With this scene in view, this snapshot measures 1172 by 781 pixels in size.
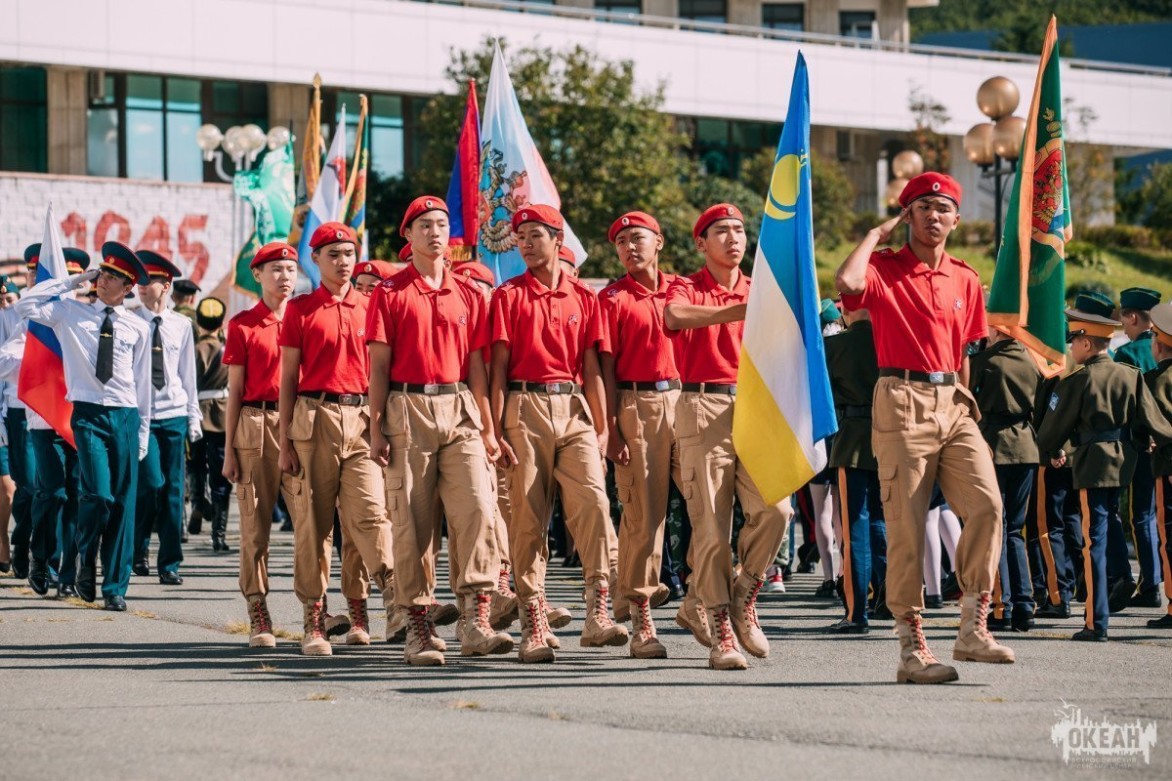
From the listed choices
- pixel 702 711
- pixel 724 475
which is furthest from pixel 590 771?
pixel 724 475

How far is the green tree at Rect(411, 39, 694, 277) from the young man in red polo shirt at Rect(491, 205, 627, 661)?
32.6 metres

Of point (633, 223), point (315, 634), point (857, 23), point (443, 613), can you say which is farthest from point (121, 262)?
point (857, 23)

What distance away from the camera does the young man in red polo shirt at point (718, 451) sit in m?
9.35

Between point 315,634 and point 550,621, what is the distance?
1561 millimetres

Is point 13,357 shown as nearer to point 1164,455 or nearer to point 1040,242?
point 1040,242

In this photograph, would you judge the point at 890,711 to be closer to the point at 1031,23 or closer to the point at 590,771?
the point at 590,771

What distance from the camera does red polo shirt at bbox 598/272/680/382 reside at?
10.1m

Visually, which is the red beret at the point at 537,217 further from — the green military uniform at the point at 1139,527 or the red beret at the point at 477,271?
the green military uniform at the point at 1139,527

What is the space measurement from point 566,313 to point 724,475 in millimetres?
1221

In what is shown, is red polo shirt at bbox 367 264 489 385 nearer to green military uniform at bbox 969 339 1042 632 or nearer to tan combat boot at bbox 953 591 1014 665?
tan combat boot at bbox 953 591 1014 665

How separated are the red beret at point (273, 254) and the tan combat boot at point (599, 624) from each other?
2.65 m

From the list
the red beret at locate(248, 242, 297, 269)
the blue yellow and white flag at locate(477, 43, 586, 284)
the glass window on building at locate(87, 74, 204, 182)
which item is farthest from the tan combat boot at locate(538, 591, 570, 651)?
the glass window on building at locate(87, 74, 204, 182)

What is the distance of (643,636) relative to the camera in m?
9.70

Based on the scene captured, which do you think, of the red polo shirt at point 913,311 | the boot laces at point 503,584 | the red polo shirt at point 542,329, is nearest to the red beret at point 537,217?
the red polo shirt at point 542,329
